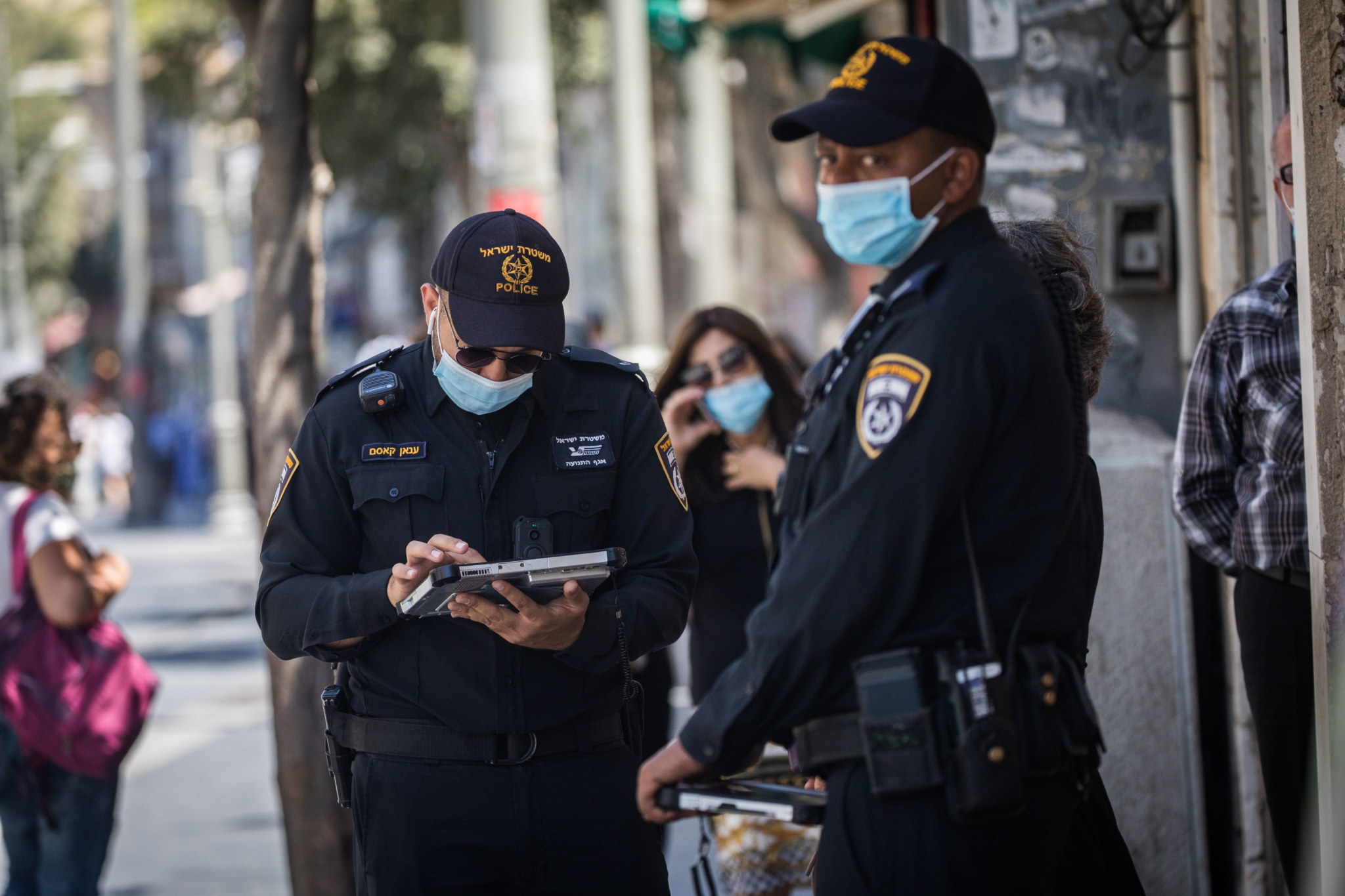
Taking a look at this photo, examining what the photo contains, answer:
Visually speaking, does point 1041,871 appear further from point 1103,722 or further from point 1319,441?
→ point 1103,722

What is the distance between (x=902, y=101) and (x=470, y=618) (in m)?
1.16

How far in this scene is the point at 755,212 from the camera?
30.7 m

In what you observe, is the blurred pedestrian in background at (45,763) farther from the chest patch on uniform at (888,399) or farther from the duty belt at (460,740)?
the chest patch on uniform at (888,399)

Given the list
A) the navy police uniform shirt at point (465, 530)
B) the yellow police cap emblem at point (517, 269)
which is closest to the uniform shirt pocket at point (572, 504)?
the navy police uniform shirt at point (465, 530)

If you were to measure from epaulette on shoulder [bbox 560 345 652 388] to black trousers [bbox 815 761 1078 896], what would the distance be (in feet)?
3.56

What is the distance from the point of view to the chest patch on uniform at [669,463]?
315 centimetres

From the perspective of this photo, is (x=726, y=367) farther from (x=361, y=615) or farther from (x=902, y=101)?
(x=902, y=101)

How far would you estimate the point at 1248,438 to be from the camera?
12.1 feet

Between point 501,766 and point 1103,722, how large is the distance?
2284 mm

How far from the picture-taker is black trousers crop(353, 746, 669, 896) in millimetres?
2873

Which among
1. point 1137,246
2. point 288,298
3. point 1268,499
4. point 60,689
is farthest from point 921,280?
point 60,689

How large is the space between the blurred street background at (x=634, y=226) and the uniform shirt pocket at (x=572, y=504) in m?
1.42

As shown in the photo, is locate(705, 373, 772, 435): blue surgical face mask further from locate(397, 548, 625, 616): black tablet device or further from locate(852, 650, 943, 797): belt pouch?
locate(852, 650, 943, 797): belt pouch

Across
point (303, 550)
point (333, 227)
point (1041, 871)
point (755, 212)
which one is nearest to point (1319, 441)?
point (1041, 871)
